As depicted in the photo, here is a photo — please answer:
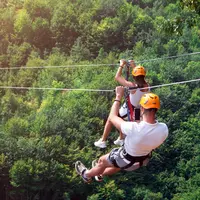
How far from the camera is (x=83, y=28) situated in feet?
172

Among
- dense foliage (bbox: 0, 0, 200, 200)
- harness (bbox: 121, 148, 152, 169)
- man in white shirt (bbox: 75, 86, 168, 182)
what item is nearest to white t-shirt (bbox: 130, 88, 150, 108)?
man in white shirt (bbox: 75, 86, 168, 182)

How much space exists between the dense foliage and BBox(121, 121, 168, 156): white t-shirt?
34.8ft

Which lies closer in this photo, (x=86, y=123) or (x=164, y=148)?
(x=86, y=123)

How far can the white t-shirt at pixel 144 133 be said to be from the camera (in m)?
5.21

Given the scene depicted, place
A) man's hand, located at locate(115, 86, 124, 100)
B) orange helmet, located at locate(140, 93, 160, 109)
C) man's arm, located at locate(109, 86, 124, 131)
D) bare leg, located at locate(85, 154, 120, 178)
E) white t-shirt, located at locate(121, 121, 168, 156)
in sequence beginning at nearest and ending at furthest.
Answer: orange helmet, located at locate(140, 93, 160, 109) → white t-shirt, located at locate(121, 121, 168, 156) → man's arm, located at locate(109, 86, 124, 131) → man's hand, located at locate(115, 86, 124, 100) → bare leg, located at locate(85, 154, 120, 178)

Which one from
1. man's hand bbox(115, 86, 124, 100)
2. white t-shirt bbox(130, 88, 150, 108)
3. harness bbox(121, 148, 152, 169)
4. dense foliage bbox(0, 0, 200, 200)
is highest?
man's hand bbox(115, 86, 124, 100)

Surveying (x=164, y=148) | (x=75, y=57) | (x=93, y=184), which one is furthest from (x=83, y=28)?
(x=93, y=184)

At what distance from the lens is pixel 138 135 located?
5266mm

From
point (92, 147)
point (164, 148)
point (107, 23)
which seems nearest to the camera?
point (92, 147)

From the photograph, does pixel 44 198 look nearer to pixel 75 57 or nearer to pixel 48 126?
pixel 48 126

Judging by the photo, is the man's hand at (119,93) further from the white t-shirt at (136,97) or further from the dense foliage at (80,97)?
the dense foliage at (80,97)

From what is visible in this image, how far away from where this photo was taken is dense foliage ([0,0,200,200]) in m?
29.9

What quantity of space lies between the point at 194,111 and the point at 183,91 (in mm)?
2036

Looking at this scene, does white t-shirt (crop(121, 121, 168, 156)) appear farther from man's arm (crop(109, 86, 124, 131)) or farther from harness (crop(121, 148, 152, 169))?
harness (crop(121, 148, 152, 169))
